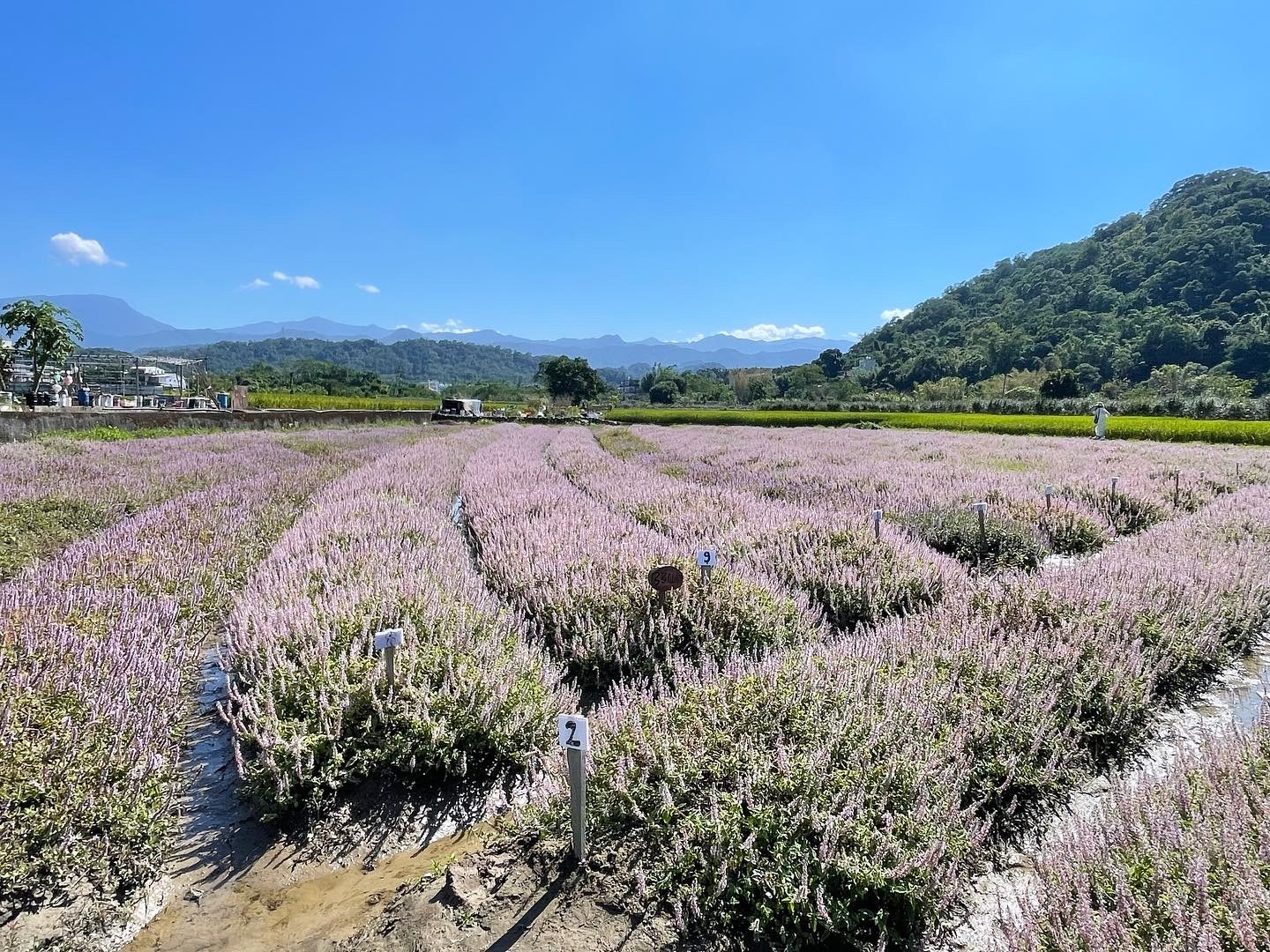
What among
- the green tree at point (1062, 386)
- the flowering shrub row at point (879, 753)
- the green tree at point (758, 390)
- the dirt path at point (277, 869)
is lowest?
the dirt path at point (277, 869)

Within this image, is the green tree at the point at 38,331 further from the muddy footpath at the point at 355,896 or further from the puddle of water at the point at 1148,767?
the puddle of water at the point at 1148,767

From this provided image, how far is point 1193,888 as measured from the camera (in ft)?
5.49

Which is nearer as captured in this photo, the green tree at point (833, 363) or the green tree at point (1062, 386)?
the green tree at point (1062, 386)

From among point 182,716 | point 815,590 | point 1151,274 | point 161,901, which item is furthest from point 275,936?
point 1151,274

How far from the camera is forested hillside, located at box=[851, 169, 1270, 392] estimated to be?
68938mm

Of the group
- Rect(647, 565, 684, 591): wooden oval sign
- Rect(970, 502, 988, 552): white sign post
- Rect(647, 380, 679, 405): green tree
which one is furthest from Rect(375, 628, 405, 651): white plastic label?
Rect(647, 380, 679, 405): green tree

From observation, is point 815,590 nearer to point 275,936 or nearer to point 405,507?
point 275,936

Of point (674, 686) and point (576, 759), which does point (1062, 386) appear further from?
point (576, 759)

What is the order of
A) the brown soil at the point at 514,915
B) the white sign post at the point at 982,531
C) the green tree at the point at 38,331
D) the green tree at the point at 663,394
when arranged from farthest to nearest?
the green tree at the point at 663,394 → the green tree at the point at 38,331 → the white sign post at the point at 982,531 → the brown soil at the point at 514,915

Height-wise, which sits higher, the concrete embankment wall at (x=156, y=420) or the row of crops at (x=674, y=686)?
the concrete embankment wall at (x=156, y=420)

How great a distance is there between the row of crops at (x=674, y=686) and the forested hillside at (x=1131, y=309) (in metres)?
55.7

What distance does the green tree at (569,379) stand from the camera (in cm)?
8369

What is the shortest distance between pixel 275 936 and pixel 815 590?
3.96m

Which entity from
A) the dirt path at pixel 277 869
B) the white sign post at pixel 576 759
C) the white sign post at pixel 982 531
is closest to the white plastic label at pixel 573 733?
the white sign post at pixel 576 759
